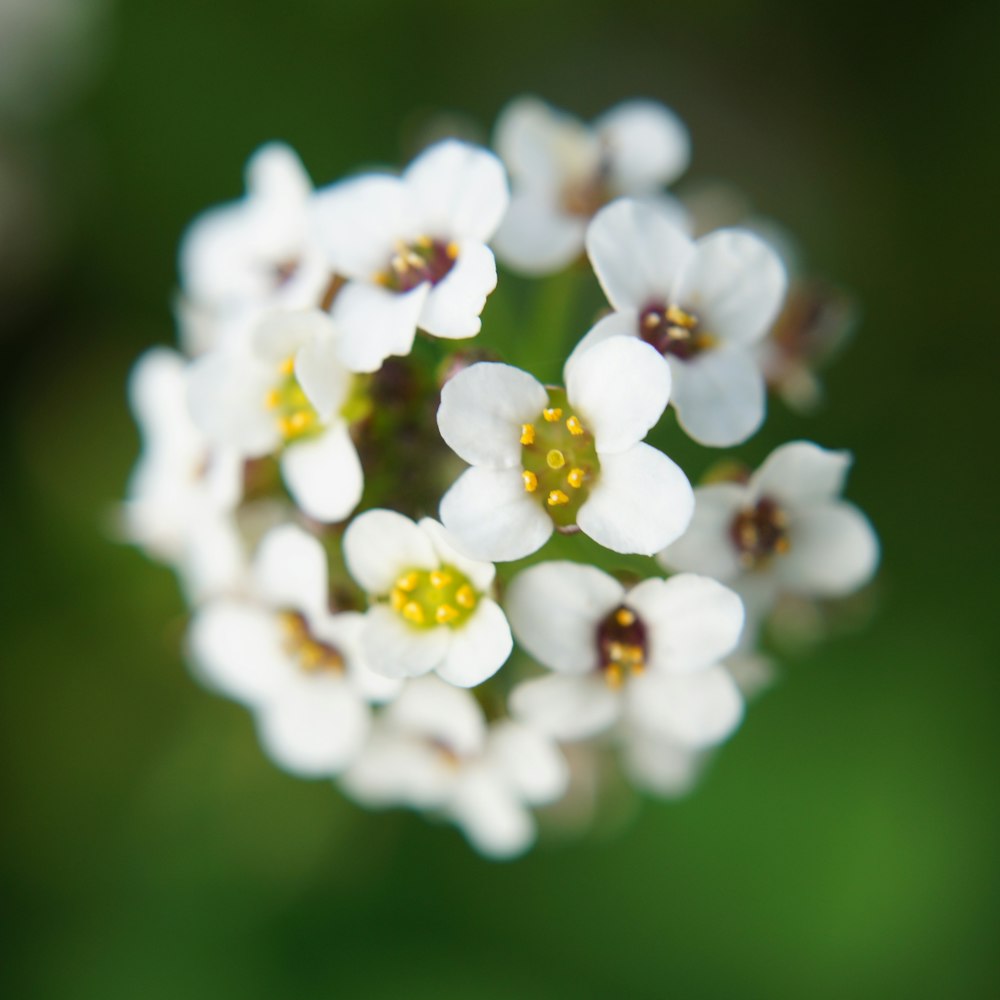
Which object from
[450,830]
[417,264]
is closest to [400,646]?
[417,264]

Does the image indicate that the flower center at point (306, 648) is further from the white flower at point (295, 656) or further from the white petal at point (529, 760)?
the white petal at point (529, 760)

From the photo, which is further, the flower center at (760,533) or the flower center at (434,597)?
the flower center at (760,533)

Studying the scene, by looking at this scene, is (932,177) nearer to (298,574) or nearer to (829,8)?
(829,8)

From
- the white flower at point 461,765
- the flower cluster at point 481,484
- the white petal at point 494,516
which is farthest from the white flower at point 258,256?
the white flower at point 461,765

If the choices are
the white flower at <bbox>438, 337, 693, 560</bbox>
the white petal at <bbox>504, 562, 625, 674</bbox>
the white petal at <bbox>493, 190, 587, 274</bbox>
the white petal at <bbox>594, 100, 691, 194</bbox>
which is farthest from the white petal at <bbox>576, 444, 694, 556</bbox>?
the white petal at <bbox>594, 100, 691, 194</bbox>

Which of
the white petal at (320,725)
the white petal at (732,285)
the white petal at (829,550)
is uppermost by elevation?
the white petal at (732,285)

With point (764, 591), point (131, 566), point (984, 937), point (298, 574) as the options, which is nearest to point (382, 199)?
point (298, 574)

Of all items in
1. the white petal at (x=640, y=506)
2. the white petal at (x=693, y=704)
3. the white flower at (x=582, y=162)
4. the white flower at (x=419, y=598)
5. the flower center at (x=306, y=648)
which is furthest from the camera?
the white flower at (x=582, y=162)

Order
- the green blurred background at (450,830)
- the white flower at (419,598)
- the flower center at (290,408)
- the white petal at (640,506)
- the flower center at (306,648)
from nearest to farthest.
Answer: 1. the white petal at (640,506)
2. the white flower at (419,598)
3. the flower center at (290,408)
4. the flower center at (306,648)
5. the green blurred background at (450,830)
